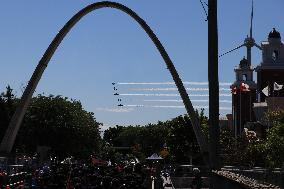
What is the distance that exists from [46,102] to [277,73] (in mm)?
41646

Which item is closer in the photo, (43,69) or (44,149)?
(44,149)

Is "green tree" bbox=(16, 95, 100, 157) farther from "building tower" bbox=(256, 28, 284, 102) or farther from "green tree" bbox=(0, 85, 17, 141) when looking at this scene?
"building tower" bbox=(256, 28, 284, 102)

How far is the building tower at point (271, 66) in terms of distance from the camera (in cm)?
10188

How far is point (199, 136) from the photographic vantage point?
151ft

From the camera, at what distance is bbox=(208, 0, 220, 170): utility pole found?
613 inches

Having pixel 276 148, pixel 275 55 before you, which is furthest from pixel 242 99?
pixel 276 148

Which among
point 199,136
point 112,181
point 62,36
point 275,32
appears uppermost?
point 275,32

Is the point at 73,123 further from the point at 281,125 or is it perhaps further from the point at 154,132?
the point at 154,132

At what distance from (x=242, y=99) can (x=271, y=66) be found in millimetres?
10761

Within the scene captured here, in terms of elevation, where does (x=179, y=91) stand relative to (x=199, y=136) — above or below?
above

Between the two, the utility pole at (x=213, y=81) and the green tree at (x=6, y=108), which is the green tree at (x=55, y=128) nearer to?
the green tree at (x=6, y=108)

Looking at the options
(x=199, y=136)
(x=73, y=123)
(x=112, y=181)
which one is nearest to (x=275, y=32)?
(x=73, y=123)

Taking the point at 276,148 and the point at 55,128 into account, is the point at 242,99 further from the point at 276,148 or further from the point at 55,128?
the point at 276,148

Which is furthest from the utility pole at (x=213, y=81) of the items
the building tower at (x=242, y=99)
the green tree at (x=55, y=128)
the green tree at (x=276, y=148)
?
the building tower at (x=242, y=99)
